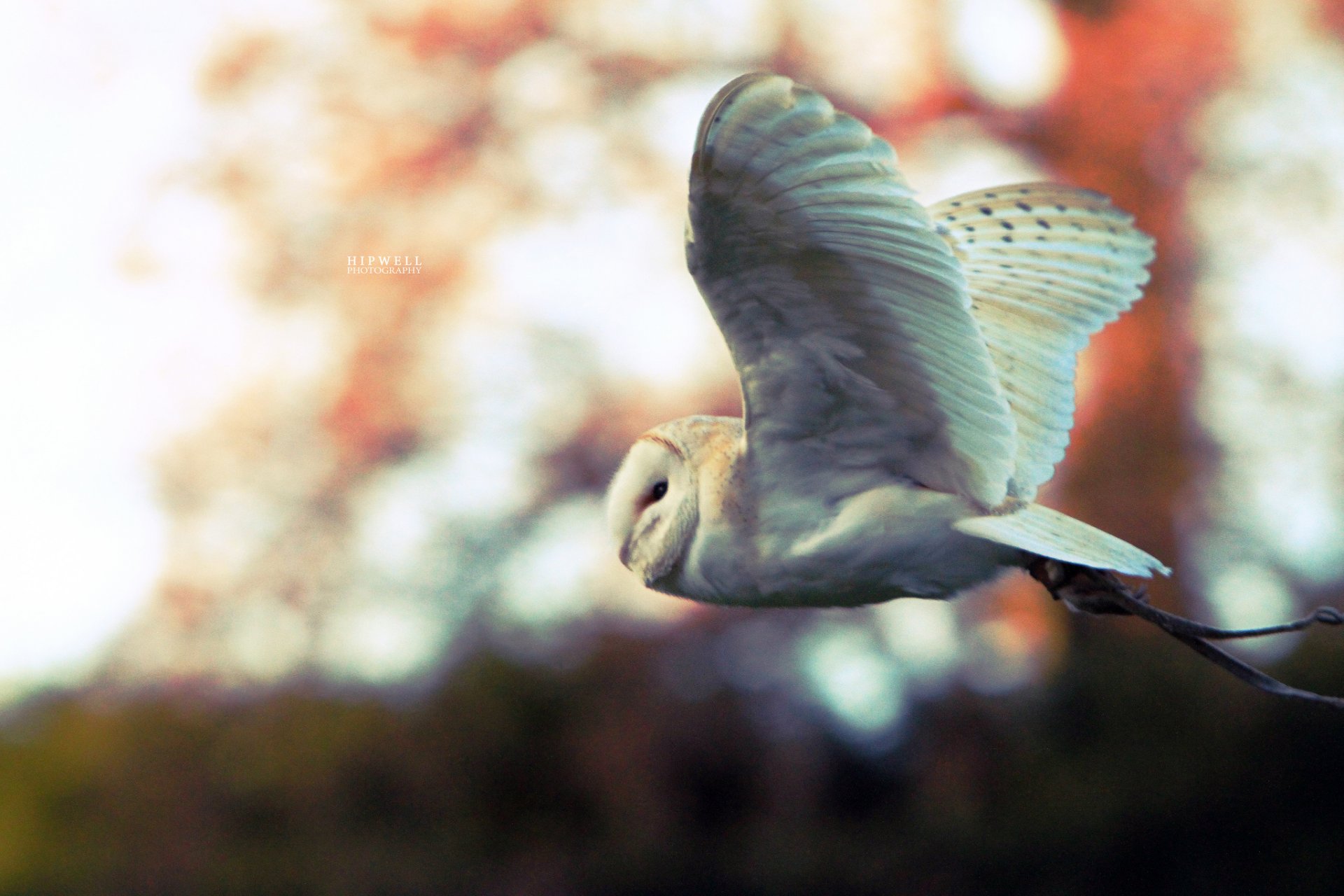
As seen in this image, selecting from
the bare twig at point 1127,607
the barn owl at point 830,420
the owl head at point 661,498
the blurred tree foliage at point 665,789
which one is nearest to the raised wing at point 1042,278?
the barn owl at point 830,420

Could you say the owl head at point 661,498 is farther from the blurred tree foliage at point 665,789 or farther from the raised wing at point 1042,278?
the blurred tree foliage at point 665,789

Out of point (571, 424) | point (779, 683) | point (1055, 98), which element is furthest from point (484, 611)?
point (1055, 98)

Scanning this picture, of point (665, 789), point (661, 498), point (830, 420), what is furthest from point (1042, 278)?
point (665, 789)

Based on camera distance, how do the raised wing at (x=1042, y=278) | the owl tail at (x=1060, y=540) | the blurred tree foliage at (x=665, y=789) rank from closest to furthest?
1. the owl tail at (x=1060, y=540)
2. the raised wing at (x=1042, y=278)
3. the blurred tree foliage at (x=665, y=789)

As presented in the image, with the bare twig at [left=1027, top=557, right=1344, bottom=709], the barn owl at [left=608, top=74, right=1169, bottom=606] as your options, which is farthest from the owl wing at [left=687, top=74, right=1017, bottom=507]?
the bare twig at [left=1027, top=557, right=1344, bottom=709]

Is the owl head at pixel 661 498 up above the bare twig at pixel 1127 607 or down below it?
above

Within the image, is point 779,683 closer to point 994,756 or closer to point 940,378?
point 994,756

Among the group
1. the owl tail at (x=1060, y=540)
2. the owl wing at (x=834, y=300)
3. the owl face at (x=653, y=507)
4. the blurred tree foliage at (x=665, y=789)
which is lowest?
the blurred tree foliage at (x=665, y=789)
